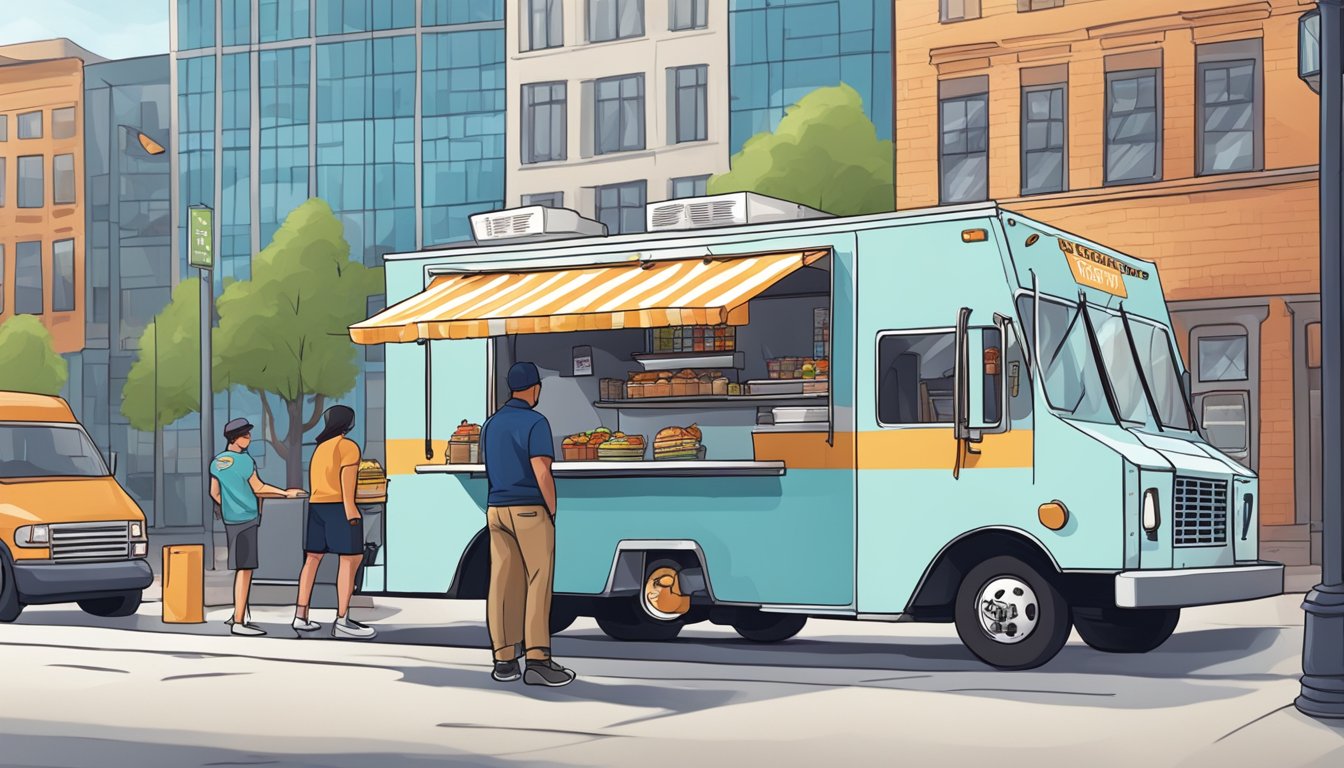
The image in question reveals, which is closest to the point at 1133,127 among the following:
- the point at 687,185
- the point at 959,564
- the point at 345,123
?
the point at 687,185

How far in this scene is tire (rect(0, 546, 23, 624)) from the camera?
17.2 meters

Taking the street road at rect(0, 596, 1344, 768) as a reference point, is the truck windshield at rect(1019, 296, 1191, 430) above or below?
above

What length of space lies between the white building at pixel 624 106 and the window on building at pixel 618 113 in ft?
0.08

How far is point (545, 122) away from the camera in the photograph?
4581cm

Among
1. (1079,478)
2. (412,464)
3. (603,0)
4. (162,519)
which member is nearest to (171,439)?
(162,519)

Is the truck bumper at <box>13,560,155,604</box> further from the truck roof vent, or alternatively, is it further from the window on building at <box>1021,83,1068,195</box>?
the window on building at <box>1021,83,1068,195</box>

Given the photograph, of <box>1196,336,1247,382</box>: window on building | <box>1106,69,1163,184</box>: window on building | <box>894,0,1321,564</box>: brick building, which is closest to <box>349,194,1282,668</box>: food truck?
<box>894,0,1321,564</box>: brick building

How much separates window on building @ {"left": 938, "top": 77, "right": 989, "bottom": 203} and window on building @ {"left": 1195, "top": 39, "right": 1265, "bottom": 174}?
3.56 meters

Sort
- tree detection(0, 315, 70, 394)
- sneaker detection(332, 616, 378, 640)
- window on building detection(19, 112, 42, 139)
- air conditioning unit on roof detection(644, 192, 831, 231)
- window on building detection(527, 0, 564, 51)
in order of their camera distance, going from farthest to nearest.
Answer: window on building detection(19, 112, 42, 139)
tree detection(0, 315, 70, 394)
window on building detection(527, 0, 564, 51)
sneaker detection(332, 616, 378, 640)
air conditioning unit on roof detection(644, 192, 831, 231)

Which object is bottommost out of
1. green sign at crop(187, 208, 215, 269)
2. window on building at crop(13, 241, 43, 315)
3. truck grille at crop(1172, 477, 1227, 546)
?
truck grille at crop(1172, 477, 1227, 546)

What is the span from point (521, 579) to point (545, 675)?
613mm

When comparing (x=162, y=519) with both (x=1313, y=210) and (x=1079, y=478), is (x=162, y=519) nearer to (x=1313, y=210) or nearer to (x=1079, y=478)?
(x=1313, y=210)

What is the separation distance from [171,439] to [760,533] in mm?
47776

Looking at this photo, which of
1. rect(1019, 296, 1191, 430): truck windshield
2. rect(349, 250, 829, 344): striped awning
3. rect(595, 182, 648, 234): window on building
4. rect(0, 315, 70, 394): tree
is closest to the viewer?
rect(1019, 296, 1191, 430): truck windshield
